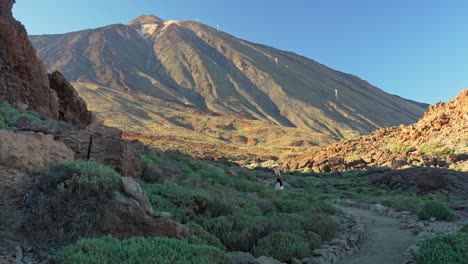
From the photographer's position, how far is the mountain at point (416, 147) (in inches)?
1145

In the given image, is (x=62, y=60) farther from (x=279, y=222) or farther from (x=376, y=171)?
(x=279, y=222)

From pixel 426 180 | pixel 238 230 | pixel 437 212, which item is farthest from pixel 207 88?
pixel 238 230

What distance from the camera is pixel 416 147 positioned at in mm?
33812

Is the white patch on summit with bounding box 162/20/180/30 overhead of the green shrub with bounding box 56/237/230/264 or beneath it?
overhead

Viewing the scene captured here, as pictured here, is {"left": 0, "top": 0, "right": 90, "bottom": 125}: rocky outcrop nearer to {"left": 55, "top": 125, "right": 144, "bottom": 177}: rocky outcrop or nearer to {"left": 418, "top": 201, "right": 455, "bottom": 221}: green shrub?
{"left": 55, "top": 125, "right": 144, "bottom": 177}: rocky outcrop

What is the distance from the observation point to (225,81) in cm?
12825

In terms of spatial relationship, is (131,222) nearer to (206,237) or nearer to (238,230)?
(206,237)

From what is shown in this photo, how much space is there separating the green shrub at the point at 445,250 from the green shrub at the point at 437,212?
19.4ft

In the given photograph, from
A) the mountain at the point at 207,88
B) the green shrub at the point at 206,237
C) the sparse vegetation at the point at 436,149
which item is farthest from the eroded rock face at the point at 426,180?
the mountain at the point at 207,88

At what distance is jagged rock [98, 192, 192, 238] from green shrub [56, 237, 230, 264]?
528mm

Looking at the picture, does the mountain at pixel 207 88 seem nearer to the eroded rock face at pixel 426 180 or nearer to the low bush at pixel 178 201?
the eroded rock face at pixel 426 180

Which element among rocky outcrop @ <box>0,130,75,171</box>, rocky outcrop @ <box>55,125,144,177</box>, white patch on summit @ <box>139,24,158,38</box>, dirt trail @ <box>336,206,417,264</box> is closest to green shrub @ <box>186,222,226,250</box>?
dirt trail @ <box>336,206,417,264</box>

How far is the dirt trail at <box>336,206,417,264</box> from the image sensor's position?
795 centimetres

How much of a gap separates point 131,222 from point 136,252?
4.05ft
